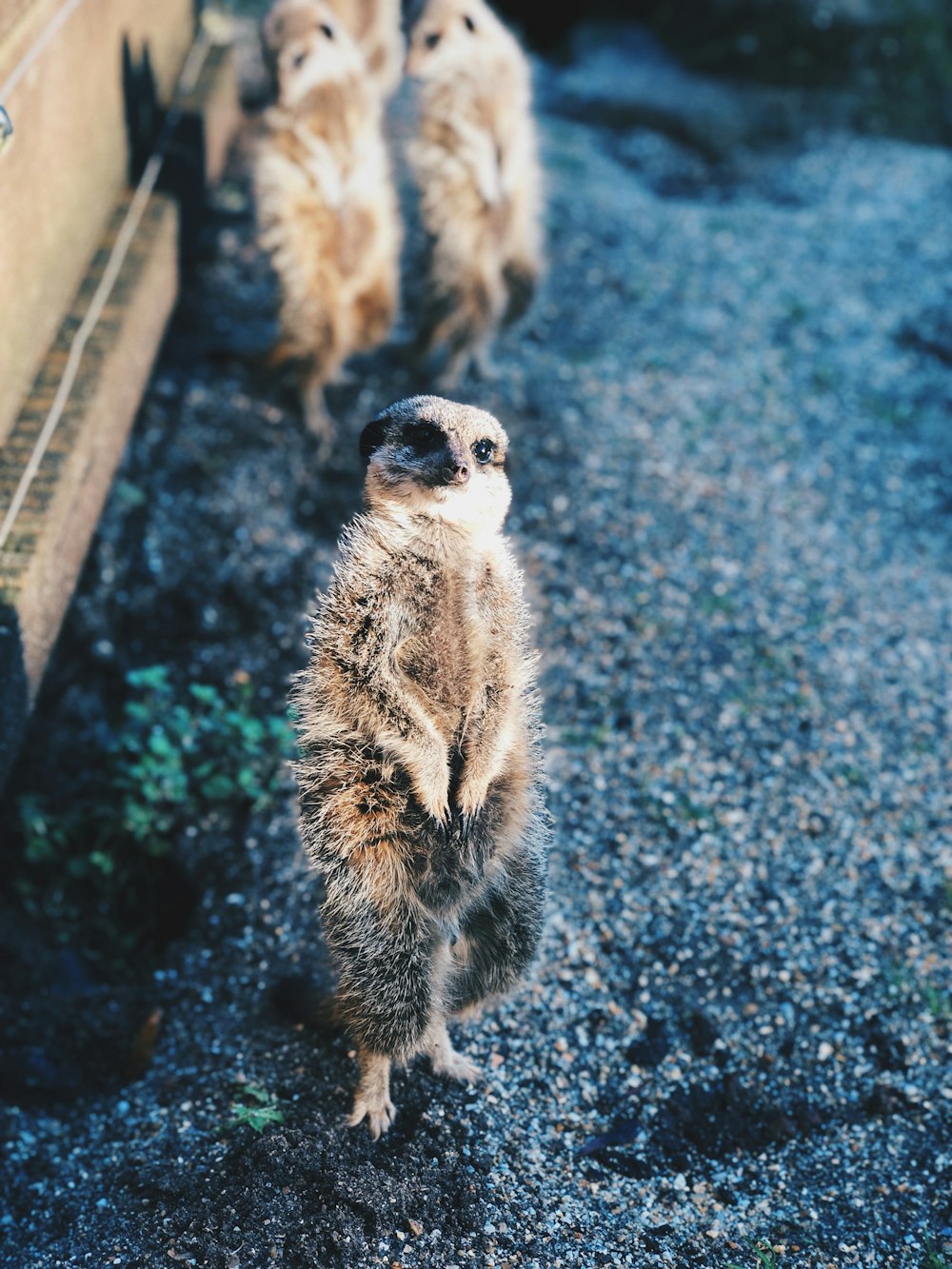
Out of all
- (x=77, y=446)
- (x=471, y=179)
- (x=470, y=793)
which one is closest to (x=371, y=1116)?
(x=470, y=793)

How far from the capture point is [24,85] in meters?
3.21

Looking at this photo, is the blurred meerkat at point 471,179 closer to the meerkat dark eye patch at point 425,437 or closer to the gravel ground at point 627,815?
the gravel ground at point 627,815

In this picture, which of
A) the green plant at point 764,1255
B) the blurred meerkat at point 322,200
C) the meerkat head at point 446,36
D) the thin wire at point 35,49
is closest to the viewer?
the green plant at point 764,1255

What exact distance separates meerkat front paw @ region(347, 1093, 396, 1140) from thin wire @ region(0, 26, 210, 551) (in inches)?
63.2

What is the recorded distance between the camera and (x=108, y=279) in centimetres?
396

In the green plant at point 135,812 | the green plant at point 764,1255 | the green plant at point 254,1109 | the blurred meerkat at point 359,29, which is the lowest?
the green plant at point 135,812

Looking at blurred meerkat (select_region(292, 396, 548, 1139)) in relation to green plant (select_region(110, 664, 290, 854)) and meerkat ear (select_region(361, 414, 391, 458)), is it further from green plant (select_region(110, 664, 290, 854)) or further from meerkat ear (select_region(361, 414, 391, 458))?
green plant (select_region(110, 664, 290, 854))

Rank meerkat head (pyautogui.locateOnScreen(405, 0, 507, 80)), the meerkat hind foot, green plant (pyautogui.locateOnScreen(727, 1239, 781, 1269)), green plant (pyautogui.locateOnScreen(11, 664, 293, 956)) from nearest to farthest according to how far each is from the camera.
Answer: green plant (pyautogui.locateOnScreen(727, 1239, 781, 1269)) < the meerkat hind foot < green plant (pyautogui.locateOnScreen(11, 664, 293, 956)) < meerkat head (pyautogui.locateOnScreen(405, 0, 507, 80))

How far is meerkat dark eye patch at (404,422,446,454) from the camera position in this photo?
7.65ft

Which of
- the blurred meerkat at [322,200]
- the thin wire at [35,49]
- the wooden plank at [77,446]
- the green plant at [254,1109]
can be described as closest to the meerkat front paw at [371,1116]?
the green plant at [254,1109]

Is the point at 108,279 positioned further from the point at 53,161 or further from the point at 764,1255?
the point at 764,1255

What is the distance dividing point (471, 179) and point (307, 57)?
737mm

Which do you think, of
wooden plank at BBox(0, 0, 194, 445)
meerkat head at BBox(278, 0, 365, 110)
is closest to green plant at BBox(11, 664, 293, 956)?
wooden plank at BBox(0, 0, 194, 445)

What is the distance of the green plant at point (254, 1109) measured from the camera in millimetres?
2475
